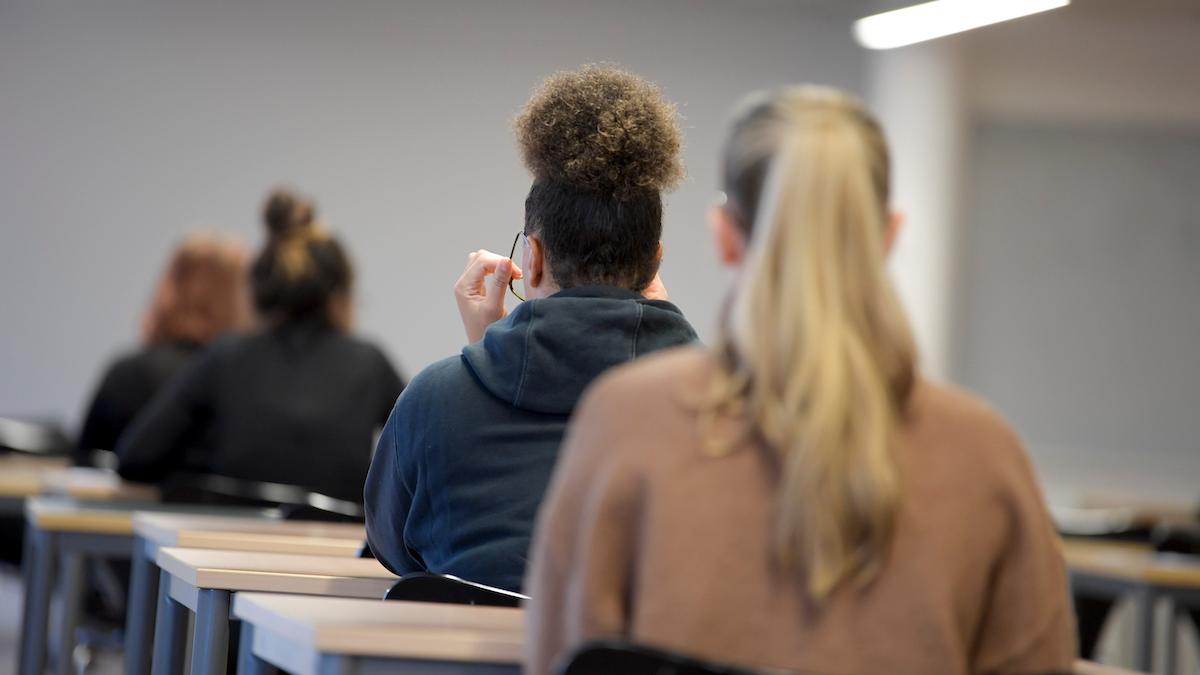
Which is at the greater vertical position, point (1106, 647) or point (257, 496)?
point (257, 496)

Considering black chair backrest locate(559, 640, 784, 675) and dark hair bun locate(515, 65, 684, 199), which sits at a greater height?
dark hair bun locate(515, 65, 684, 199)

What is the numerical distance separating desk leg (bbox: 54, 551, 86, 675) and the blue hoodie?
1.81 m

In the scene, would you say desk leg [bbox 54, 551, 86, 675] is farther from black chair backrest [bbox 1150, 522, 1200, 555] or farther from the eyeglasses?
black chair backrest [bbox 1150, 522, 1200, 555]

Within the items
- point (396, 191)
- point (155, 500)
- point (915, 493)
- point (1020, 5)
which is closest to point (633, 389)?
point (915, 493)

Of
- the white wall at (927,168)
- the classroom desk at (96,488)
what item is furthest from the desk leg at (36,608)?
the white wall at (927,168)

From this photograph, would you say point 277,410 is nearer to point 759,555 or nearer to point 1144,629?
point 1144,629

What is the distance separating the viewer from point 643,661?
1.19m

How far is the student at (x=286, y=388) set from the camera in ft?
13.4

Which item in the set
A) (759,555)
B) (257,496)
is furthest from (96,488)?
(759,555)

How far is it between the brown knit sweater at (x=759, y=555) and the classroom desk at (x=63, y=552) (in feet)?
7.69

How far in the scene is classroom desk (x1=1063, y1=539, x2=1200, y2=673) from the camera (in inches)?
154

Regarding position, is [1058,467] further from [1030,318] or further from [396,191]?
[396,191]

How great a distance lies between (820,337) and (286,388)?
10.0ft

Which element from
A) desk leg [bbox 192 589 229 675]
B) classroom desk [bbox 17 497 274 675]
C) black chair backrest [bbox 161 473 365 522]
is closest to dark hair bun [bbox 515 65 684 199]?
desk leg [bbox 192 589 229 675]
